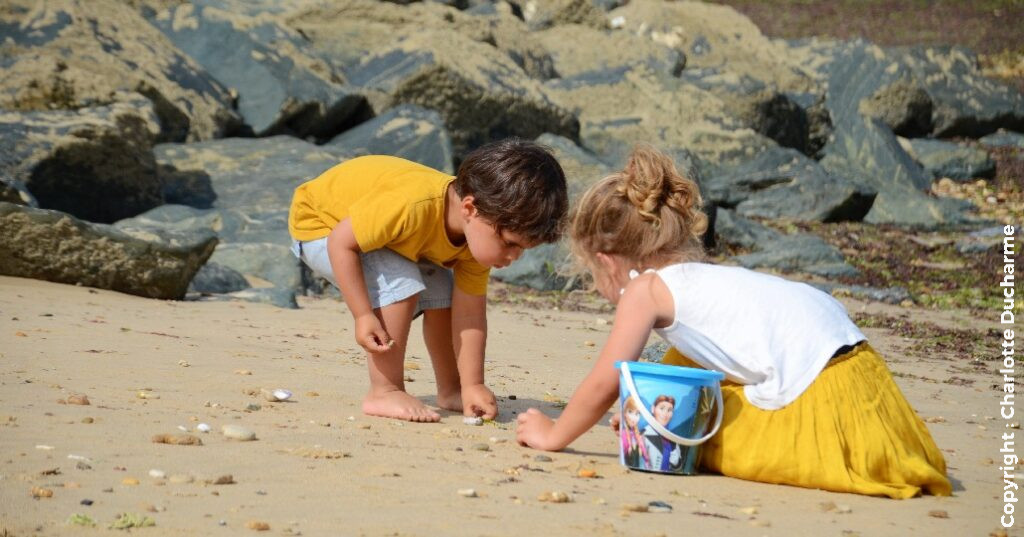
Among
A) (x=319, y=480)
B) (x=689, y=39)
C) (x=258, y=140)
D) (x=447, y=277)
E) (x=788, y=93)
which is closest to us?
(x=319, y=480)

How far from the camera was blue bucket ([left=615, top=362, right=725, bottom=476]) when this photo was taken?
3.77 meters

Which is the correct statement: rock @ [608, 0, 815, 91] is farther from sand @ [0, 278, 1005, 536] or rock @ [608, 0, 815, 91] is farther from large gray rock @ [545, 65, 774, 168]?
sand @ [0, 278, 1005, 536]

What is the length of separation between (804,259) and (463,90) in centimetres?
479

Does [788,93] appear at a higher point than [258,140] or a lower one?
higher

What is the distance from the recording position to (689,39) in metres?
23.5

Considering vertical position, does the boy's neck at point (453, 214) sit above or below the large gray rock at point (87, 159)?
above

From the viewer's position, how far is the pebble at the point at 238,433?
152 inches

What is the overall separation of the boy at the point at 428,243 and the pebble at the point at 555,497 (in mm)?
1284

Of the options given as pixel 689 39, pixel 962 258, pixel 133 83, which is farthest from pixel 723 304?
pixel 689 39

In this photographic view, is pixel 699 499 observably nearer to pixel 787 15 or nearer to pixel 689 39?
pixel 689 39

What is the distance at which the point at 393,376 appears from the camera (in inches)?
186

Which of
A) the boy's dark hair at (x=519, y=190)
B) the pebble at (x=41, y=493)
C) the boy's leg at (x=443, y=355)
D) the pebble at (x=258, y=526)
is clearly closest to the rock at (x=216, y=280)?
the boy's leg at (x=443, y=355)

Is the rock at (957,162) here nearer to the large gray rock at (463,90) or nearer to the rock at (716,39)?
the rock at (716,39)

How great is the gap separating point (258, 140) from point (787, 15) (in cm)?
2729
